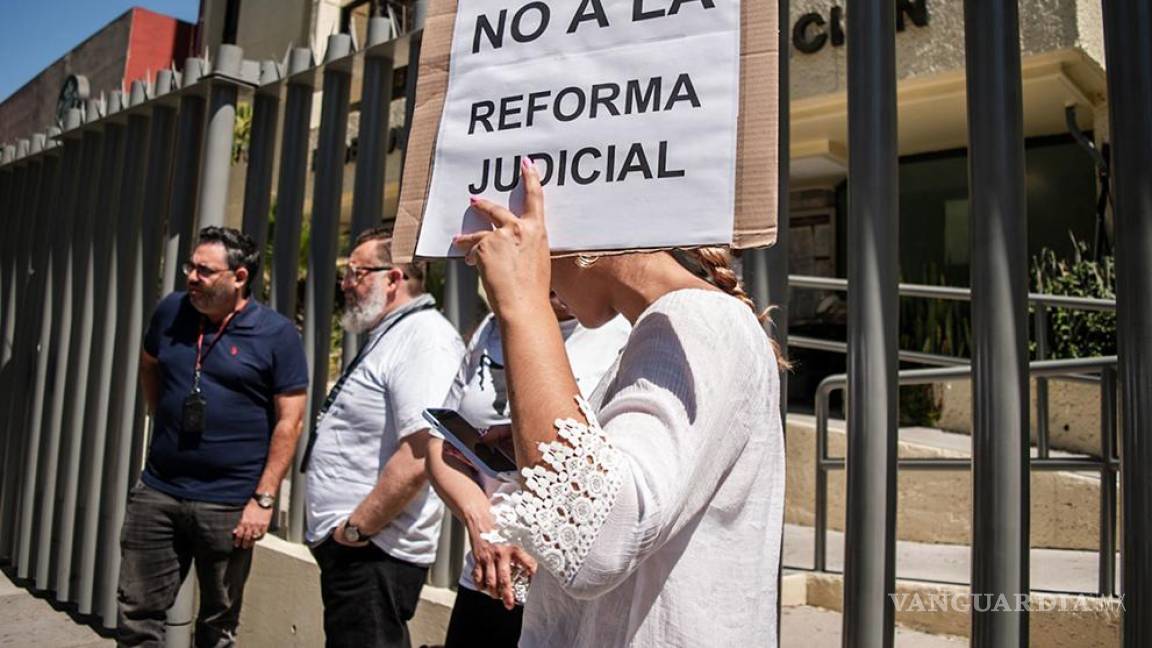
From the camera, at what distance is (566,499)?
114cm

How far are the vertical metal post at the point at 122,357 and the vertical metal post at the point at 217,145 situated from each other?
626 mm

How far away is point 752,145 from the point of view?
1.28m

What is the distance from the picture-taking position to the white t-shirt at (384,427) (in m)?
2.73

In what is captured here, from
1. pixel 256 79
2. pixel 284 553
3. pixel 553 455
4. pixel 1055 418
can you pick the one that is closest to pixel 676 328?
pixel 553 455

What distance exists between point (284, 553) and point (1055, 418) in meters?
5.17

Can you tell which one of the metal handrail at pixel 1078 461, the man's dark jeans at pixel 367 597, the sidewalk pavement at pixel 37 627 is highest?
the metal handrail at pixel 1078 461

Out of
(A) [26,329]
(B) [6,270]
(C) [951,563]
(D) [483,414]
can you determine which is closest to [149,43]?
(B) [6,270]

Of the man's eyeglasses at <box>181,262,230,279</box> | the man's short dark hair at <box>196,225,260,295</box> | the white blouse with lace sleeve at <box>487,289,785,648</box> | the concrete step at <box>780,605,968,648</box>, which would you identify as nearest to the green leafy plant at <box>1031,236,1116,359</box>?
the concrete step at <box>780,605,968,648</box>

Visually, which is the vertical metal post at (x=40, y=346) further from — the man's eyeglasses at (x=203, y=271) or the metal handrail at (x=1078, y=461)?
the metal handrail at (x=1078, y=461)

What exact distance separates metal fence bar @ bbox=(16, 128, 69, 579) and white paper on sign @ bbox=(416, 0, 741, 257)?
461 cm

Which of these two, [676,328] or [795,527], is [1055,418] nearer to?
[795,527]

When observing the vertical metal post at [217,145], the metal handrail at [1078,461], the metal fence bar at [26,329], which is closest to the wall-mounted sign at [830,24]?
the metal handrail at [1078,461]

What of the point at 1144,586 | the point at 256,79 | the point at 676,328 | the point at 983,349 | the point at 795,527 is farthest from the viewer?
the point at 795,527

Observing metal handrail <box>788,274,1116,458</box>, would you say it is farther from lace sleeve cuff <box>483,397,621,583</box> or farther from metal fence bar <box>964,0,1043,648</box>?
lace sleeve cuff <box>483,397,621,583</box>
